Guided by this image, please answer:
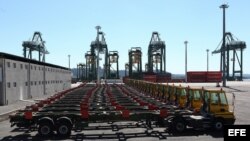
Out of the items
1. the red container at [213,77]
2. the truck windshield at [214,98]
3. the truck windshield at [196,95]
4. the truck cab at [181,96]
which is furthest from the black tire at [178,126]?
the red container at [213,77]

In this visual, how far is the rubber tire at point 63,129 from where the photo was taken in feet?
55.3

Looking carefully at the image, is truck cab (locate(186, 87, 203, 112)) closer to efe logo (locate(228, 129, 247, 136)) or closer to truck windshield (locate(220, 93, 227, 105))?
truck windshield (locate(220, 93, 227, 105))

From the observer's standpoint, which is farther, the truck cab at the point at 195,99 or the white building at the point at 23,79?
the white building at the point at 23,79

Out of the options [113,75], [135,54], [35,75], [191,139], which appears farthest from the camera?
[113,75]

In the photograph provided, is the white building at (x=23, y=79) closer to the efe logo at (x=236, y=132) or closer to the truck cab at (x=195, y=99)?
the truck cab at (x=195, y=99)

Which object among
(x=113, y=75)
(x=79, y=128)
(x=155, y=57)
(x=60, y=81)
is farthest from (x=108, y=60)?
(x=79, y=128)

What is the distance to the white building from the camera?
3319cm

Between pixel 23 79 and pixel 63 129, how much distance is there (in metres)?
24.8

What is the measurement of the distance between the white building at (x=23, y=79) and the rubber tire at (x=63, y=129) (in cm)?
1773

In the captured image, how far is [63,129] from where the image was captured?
16.9 m

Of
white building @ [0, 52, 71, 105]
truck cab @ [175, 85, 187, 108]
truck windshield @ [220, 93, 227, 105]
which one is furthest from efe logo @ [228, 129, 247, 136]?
white building @ [0, 52, 71, 105]

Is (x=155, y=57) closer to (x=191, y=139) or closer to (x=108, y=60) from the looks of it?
(x=108, y=60)

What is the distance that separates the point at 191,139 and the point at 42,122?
714cm

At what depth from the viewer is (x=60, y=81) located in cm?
6688
